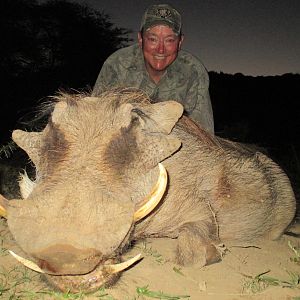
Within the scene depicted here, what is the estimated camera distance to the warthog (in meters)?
1.84

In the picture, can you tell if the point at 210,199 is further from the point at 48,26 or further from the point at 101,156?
the point at 48,26

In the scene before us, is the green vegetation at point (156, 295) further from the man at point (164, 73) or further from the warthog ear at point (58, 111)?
the man at point (164, 73)

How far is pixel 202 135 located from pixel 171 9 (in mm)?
1479

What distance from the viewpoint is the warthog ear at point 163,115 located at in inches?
106

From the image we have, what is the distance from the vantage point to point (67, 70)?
580 inches

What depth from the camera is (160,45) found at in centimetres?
401

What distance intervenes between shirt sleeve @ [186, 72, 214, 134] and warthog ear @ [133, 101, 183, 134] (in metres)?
1.32

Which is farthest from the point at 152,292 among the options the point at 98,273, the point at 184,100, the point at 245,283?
the point at 184,100

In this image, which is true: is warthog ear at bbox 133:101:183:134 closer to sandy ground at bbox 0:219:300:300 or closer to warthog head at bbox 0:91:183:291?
warthog head at bbox 0:91:183:291

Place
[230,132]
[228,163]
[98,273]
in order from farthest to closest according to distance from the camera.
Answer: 1. [230,132]
2. [228,163]
3. [98,273]

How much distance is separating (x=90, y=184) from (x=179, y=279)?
836mm

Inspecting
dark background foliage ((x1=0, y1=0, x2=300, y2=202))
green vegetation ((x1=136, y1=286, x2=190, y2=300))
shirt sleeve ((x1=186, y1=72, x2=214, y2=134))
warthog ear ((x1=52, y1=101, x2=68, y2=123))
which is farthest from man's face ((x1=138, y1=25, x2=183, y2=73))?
dark background foliage ((x1=0, y1=0, x2=300, y2=202))

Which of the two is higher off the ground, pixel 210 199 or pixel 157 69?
pixel 157 69

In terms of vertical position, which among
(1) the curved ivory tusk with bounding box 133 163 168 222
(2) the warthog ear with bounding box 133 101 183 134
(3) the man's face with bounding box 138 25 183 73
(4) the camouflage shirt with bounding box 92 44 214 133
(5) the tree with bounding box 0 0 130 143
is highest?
(5) the tree with bounding box 0 0 130 143
